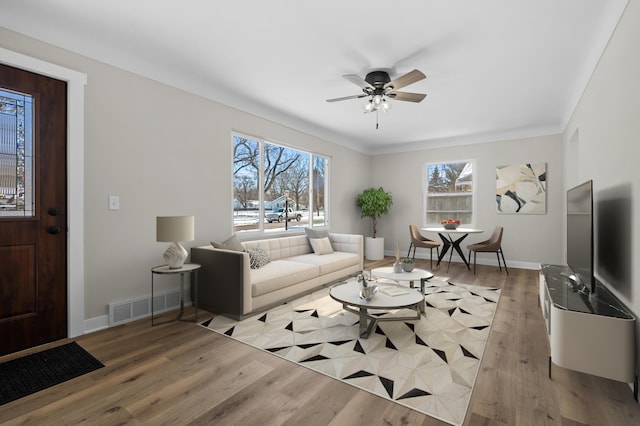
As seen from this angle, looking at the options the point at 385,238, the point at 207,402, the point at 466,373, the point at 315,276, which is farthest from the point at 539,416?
the point at 385,238

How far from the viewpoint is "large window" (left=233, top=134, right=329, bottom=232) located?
14.7 ft

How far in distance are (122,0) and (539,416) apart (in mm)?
3777

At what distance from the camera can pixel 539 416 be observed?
67.7 inches

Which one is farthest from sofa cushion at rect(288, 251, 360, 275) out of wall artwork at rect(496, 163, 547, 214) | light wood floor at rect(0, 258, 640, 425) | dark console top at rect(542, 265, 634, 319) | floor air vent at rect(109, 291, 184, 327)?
wall artwork at rect(496, 163, 547, 214)

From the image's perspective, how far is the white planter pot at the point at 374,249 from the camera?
6773mm

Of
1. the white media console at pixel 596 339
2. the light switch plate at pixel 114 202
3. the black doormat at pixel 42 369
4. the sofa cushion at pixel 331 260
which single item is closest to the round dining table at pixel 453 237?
the sofa cushion at pixel 331 260

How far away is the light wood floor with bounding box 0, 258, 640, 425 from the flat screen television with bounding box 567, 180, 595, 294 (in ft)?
2.14

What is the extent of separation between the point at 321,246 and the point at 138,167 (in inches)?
108

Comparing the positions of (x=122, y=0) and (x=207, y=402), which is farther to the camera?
(x=122, y=0)

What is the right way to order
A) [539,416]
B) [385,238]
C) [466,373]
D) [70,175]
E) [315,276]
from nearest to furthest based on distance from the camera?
[539,416], [466,373], [70,175], [315,276], [385,238]

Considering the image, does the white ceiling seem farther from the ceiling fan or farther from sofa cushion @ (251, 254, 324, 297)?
sofa cushion @ (251, 254, 324, 297)

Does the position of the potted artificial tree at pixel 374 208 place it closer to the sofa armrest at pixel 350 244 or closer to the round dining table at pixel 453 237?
the round dining table at pixel 453 237

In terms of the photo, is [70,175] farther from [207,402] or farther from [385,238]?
[385,238]

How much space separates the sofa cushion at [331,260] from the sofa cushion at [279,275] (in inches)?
5.9
